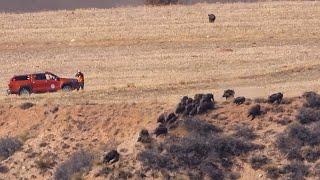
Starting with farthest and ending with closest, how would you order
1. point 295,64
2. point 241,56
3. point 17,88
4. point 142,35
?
1. point 142,35
2. point 241,56
3. point 295,64
4. point 17,88

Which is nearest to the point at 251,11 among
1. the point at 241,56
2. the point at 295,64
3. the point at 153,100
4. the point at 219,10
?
the point at 219,10

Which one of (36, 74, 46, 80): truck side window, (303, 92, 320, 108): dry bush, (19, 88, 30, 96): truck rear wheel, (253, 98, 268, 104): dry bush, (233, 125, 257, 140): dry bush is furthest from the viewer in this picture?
(36, 74, 46, 80): truck side window

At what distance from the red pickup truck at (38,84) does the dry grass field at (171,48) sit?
1.13 metres

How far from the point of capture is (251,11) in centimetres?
8031

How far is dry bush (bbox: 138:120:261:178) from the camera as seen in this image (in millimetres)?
37000

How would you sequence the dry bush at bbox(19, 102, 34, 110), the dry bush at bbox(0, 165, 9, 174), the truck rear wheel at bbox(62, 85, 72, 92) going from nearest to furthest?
the dry bush at bbox(0, 165, 9, 174) → the dry bush at bbox(19, 102, 34, 110) → the truck rear wheel at bbox(62, 85, 72, 92)

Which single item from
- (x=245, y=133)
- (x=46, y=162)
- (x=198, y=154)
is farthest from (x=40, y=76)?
(x=245, y=133)

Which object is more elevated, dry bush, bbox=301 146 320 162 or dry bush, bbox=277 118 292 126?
dry bush, bbox=277 118 292 126

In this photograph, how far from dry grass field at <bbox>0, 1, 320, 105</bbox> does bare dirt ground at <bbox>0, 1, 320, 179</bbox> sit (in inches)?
2.7

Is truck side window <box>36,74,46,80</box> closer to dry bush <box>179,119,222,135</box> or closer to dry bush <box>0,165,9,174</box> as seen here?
dry bush <box>0,165,9,174</box>

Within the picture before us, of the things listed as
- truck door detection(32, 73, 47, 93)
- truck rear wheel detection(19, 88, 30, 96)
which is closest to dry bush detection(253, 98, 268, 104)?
truck door detection(32, 73, 47, 93)

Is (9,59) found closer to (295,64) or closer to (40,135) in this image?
(295,64)

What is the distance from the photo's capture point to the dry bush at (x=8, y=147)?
4116cm

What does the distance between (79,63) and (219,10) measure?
2085cm
